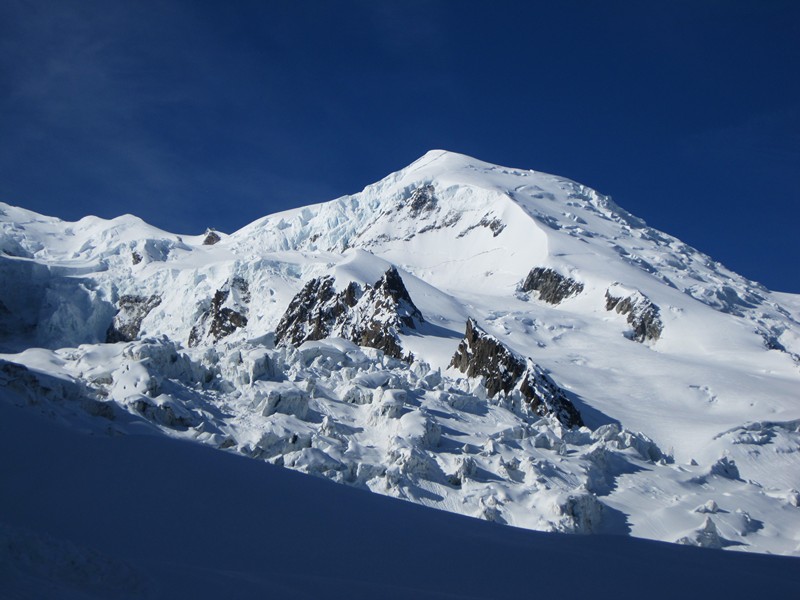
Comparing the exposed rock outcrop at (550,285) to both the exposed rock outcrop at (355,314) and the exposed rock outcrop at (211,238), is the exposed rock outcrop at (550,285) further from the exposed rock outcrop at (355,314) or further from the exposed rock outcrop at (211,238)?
the exposed rock outcrop at (211,238)

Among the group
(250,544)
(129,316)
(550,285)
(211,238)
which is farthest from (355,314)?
(211,238)

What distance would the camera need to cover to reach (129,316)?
75875 millimetres

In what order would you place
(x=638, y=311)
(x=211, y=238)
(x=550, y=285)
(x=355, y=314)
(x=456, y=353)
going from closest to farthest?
1. (x=456, y=353)
2. (x=355, y=314)
3. (x=638, y=311)
4. (x=550, y=285)
5. (x=211, y=238)

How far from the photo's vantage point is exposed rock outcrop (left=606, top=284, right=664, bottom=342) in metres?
60.8

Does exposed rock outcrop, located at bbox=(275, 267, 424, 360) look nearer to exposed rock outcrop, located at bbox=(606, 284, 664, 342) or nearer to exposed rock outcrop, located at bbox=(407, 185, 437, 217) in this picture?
exposed rock outcrop, located at bbox=(606, 284, 664, 342)

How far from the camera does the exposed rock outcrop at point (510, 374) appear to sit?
38406 mm

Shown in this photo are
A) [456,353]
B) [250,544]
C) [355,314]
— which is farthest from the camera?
[355,314]

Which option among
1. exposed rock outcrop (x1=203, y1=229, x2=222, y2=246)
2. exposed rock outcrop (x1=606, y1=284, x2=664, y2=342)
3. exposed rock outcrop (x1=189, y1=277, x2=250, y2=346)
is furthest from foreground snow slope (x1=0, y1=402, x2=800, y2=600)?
exposed rock outcrop (x1=203, y1=229, x2=222, y2=246)

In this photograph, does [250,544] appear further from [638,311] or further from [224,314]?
[224,314]

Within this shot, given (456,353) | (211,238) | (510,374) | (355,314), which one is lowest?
(510,374)

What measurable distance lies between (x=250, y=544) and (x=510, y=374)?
29.6 m

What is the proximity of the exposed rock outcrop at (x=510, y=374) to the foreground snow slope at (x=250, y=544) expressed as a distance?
19444 mm

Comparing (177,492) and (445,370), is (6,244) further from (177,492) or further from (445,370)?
(177,492)

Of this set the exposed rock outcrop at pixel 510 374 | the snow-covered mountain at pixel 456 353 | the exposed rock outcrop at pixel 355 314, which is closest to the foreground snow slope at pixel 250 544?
the snow-covered mountain at pixel 456 353
